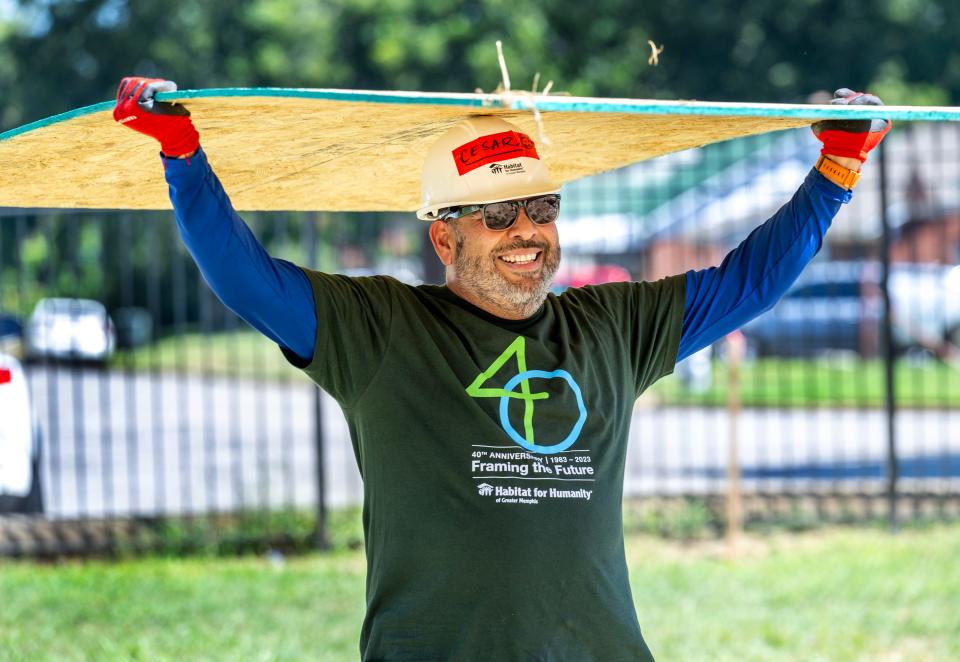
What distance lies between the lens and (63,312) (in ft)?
28.8

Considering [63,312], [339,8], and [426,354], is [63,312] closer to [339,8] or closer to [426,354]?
[426,354]

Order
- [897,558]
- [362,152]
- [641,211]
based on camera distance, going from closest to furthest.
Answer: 1. [362,152]
2. [897,558]
3. [641,211]

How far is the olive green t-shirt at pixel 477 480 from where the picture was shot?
2867 mm

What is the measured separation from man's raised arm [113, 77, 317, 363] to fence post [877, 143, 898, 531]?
617cm

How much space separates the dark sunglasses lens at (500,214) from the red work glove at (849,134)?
804mm

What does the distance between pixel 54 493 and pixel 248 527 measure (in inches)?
92.4

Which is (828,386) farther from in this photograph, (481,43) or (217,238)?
(481,43)

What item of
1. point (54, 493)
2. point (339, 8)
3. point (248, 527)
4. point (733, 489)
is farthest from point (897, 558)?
point (339, 8)

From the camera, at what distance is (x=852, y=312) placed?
14.5 m

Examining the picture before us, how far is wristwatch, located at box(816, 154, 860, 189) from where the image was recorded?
330cm

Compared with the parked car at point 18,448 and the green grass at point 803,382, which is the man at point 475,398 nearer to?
the parked car at point 18,448

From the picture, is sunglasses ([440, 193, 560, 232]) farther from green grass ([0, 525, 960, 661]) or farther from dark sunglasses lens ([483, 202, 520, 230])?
green grass ([0, 525, 960, 661])

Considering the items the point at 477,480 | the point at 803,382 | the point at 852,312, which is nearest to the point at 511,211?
the point at 477,480

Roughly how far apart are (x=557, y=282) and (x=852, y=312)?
3928mm
